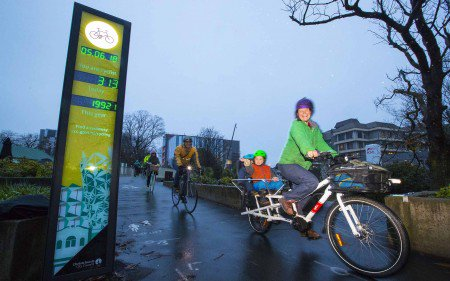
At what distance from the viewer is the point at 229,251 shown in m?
3.91

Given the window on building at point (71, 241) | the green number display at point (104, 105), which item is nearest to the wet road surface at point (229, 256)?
the window on building at point (71, 241)

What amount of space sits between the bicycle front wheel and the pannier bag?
202 mm

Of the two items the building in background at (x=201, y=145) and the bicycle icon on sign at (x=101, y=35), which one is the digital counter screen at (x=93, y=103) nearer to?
the bicycle icon on sign at (x=101, y=35)

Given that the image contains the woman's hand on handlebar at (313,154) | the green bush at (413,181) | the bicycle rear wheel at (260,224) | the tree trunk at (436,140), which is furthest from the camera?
the green bush at (413,181)

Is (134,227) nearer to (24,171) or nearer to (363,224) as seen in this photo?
(363,224)

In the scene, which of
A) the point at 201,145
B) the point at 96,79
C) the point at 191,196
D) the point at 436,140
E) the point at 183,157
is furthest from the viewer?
the point at 201,145

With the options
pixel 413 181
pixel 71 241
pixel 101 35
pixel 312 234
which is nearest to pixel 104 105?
pixel 101 35

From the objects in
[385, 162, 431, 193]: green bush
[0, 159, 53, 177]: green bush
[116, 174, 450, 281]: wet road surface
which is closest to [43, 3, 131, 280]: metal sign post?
[116, 174, 450, 281]: wet road surface

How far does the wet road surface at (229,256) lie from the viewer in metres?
2.97

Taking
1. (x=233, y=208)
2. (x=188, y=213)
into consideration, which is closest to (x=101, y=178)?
(x=188, y=213)

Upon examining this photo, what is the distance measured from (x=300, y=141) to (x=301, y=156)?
448 millimetres

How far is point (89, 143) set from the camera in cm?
293

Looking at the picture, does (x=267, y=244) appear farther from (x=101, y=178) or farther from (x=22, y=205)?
(x=22, y=205)

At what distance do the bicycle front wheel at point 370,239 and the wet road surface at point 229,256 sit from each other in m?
0.17
